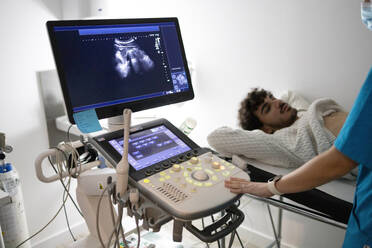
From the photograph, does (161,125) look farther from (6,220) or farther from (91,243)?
(6,220)

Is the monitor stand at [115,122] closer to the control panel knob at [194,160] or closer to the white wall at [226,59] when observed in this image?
the control panel knob at [194,160]

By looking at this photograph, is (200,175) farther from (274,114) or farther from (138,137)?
(274,114)

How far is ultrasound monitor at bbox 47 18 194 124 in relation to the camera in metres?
0.93

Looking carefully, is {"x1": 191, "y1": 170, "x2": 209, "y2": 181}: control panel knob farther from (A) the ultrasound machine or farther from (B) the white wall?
(B) the white wall

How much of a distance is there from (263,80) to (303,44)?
317 mm

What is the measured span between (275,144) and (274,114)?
48cm

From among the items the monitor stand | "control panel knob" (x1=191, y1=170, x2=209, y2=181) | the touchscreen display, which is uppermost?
the monitor stand

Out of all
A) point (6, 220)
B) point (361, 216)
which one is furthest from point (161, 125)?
Result: point (6, 220)

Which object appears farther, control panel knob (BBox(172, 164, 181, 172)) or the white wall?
the white wall

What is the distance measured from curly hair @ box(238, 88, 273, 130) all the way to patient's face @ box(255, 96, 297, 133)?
0.03 m

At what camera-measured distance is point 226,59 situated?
80.0 inches

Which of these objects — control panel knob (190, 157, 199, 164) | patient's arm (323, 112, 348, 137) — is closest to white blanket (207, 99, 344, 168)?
patient's arm (323, 112, 348, 137)

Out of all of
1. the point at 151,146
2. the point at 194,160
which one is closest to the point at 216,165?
the point at 194,160

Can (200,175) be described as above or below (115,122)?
below
